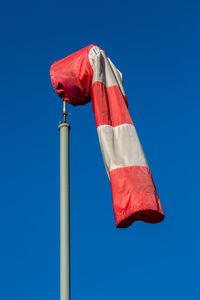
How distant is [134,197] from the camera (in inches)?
293

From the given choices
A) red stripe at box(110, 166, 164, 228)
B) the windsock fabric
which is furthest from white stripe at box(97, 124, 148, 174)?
red stripe at box(110, 166, 164, 228)

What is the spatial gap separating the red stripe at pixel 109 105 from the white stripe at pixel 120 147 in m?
0.17

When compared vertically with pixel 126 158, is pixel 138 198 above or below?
below

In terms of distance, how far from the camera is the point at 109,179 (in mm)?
8086

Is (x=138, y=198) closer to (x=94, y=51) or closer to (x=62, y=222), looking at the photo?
(x=62, y=222)

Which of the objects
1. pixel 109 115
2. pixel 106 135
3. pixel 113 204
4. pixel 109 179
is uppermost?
pixel 109 115

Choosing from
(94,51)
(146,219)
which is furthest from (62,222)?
(94,51)

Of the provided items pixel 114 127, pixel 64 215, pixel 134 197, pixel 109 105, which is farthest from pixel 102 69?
pixel 64 215

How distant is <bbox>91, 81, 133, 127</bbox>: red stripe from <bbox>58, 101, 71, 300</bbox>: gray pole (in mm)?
1257

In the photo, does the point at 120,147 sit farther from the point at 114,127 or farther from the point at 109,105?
the point at 109,105

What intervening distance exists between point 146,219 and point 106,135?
5.82 feet

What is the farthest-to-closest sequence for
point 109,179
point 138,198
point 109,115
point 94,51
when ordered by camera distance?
point 94,51 < point 109,115 < point 109,179 < point 138,198

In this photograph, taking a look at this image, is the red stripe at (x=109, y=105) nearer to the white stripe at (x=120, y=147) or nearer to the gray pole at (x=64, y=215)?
the white stripe at (x=120, y=147)

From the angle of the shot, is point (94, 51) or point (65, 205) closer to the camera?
point (65, 205)
